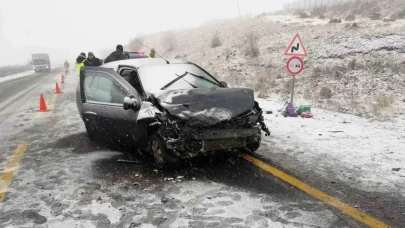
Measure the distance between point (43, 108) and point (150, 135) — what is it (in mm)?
6907

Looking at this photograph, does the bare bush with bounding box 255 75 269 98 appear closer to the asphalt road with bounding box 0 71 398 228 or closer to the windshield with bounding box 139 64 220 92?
the windshield with bounding box 139 64 220 92

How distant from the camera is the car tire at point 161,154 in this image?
4.73 metres

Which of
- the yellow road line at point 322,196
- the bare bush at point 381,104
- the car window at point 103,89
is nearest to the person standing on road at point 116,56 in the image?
the car window at point 103,89

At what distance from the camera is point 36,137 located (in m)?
7.14

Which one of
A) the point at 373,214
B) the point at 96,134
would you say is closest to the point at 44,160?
the point at 96,134

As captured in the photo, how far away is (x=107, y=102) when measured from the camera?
18.8ft

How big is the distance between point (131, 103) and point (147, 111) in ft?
1.08

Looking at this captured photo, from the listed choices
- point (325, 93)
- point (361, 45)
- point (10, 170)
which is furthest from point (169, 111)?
point (361, 45)

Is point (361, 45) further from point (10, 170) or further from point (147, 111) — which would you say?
point (10, 170)

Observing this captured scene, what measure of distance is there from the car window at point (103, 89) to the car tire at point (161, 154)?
3.28 feet

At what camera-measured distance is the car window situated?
558 centimetres

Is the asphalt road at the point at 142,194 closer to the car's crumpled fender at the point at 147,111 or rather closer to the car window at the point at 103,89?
the car's crumpled fender at the point at 147,111

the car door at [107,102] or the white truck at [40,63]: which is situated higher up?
the white truck at [40,63]

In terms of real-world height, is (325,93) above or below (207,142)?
below
